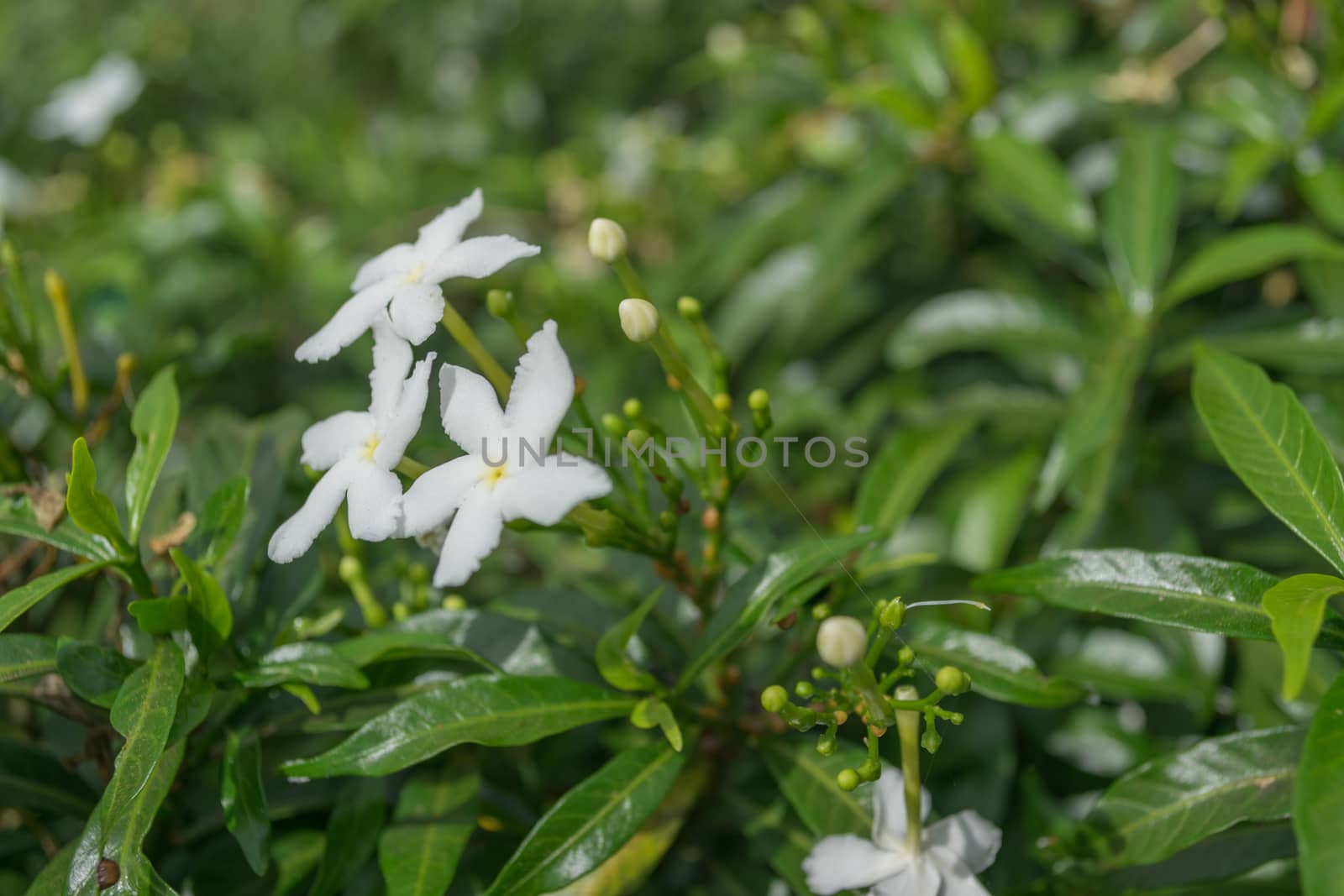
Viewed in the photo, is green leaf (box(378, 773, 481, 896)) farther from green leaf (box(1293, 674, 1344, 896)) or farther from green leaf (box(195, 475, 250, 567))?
green leaf (box(1293, 674, 1344, 896))

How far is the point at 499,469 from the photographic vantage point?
98cm

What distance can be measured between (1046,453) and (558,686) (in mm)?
1010

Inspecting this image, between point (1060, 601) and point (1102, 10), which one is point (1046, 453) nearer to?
point (1060, 601)

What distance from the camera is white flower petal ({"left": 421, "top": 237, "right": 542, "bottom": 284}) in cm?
107

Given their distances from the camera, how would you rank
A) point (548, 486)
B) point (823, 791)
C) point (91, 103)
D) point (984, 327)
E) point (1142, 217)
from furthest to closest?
point (91, 103), point (984, 327), point (1142, 217), point (823, 791), point (548, 486)

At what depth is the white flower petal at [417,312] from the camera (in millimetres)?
1030

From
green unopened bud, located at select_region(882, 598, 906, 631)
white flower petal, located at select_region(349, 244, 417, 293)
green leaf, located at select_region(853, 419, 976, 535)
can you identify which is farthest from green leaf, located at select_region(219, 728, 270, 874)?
green leaf, located at select_region(853, 419, 976, 535)

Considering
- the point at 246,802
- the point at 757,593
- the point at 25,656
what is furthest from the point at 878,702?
the point at 25,656

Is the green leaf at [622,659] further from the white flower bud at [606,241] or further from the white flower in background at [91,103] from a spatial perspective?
the white flower in background at [91,103]

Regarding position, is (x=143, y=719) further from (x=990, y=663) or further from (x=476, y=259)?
(x=990, y=663)

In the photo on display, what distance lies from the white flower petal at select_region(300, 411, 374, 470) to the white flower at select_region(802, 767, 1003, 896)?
25.6 inches

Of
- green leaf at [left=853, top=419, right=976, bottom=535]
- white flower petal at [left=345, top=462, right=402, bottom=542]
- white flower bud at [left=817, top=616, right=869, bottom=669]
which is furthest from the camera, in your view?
green leaf at [left=853, top=419, right=976, bottom=535]

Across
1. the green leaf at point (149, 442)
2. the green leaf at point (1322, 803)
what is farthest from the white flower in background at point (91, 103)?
the green leaf at point (1322, 803)

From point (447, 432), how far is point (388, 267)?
0.26m
